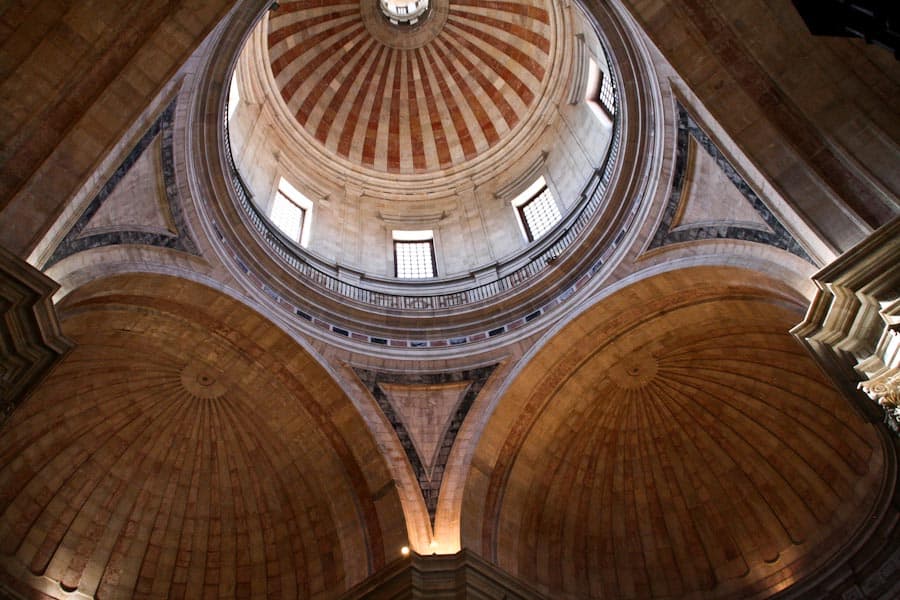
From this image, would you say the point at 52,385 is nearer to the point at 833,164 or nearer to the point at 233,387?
the point at 233,387

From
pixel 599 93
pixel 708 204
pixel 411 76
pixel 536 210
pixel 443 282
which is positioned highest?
pixel 411 76

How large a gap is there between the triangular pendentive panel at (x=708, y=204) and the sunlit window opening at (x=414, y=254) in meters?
6.81

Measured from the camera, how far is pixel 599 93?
17.4 meters

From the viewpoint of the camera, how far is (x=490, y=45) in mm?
21109

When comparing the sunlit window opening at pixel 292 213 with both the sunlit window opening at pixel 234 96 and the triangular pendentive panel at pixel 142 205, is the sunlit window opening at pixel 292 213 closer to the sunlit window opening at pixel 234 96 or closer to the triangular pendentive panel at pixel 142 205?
the sunlit window opening at pixel 234 96

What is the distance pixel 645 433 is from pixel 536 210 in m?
6.23

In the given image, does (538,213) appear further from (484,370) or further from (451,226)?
(484,370)

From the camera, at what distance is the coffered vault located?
32.1 ft

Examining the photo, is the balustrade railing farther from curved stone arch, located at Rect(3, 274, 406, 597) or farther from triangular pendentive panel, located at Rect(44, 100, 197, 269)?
curved stone arch, located at Rect(3, 274, 406, 597)

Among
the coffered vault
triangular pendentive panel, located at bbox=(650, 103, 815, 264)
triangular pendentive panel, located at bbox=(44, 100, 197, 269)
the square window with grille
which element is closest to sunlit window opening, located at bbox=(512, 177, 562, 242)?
the square window with grille

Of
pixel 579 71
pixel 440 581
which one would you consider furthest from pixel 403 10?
pixel 440 581

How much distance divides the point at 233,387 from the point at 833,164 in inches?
419

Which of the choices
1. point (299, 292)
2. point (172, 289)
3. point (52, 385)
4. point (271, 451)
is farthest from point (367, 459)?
point (52, 385)

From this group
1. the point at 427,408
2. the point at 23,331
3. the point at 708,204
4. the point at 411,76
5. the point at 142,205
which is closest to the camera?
the point at 23,331
